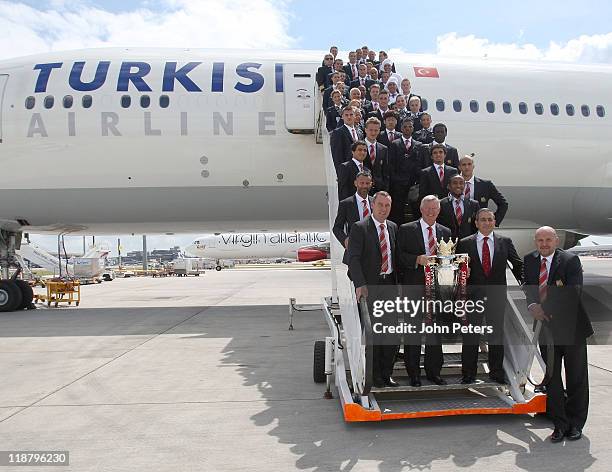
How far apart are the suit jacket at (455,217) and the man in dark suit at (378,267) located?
713 mm

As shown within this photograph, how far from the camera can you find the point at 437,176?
5.72 metres

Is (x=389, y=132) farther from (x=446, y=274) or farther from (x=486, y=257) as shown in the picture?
(x=446, y=274)

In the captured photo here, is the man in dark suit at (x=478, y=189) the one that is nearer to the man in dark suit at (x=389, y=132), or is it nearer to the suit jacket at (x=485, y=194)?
the suit jacket at (x=485, y=194)

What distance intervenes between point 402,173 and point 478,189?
36.7 inches

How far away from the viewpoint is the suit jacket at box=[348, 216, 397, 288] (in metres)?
4.50

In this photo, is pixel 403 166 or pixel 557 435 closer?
pixel 557 435

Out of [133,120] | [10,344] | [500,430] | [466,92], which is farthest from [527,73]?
[10,344]

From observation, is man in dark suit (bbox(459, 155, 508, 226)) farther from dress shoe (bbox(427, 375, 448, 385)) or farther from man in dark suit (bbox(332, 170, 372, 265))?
dress shoe (bbox(427, 375, 448, 385))

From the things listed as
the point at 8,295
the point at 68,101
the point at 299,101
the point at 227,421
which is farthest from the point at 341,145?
the point at 8,295

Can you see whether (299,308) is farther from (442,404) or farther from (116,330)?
(442,404)

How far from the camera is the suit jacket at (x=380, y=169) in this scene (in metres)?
6.00

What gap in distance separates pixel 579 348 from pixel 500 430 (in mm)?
827

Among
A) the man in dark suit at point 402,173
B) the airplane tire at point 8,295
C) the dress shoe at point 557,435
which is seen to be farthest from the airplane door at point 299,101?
the dress shoe at point 557,435

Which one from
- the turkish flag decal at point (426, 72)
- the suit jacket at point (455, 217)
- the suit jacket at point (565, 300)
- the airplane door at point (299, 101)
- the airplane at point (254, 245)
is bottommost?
the airplane at point (254, 245)
